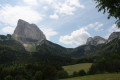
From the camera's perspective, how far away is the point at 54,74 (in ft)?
297

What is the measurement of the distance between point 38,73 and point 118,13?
84172mm

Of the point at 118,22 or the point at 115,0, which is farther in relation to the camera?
the point at 118,22

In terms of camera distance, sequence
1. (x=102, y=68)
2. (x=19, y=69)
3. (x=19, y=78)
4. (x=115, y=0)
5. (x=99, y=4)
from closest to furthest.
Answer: (x=115, y=0), (x=99, y=4), (x=19, y=78), (x=19, y=69), (x=102, y=68)

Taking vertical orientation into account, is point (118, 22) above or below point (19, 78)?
above

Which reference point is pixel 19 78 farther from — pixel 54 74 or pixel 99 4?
pixel 99 4

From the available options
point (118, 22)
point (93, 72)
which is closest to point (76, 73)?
point (93, 72)

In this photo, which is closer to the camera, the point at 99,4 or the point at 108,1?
the point at 108,1

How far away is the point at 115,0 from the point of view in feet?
42.4

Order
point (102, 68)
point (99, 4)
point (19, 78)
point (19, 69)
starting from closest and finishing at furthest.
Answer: point (99, 4) → point (19, 78) → point (19, 69) → point (102, 68)

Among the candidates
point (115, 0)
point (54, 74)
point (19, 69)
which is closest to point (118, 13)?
point (115, 0)

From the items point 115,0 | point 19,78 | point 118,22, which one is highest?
point 115,0

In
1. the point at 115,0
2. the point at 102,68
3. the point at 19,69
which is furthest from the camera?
the point at 102,68

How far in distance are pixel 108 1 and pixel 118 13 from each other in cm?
180

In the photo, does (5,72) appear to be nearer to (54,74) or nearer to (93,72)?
(54,74)
